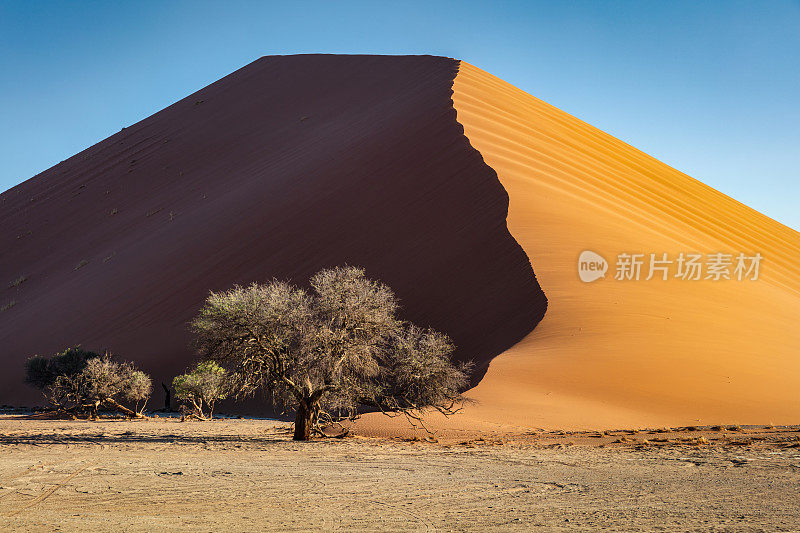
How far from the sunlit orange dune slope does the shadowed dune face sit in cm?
93

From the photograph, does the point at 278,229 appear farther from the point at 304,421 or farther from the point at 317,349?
the point at 317,349

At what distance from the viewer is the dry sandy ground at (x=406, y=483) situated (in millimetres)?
5395

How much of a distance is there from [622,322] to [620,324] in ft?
0.38

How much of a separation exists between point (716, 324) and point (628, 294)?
7.26 feet

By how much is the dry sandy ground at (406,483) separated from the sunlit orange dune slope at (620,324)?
190 centimetres

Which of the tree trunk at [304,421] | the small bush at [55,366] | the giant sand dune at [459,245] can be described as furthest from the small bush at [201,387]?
the tree trunk at [304,421]

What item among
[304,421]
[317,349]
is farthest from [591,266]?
[304,421]

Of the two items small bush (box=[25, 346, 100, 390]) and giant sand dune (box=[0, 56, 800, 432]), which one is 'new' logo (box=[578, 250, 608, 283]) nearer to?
giant sand dune (box=[0, 56, 800, 432])

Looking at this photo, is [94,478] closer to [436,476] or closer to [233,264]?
[436,476]

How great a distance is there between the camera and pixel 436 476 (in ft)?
25.2

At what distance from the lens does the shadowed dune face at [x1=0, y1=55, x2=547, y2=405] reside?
62.6ft

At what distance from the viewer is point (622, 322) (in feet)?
54.4

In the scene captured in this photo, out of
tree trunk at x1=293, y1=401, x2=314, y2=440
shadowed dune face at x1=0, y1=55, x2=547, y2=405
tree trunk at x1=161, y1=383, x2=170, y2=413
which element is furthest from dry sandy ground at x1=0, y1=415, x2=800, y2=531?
tree trunk at x1=161, y1=383, x2=170, y2=413

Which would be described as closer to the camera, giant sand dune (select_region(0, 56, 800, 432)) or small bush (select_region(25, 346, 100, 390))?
giant sand dune (select_region(0, 56, 800, 432))
